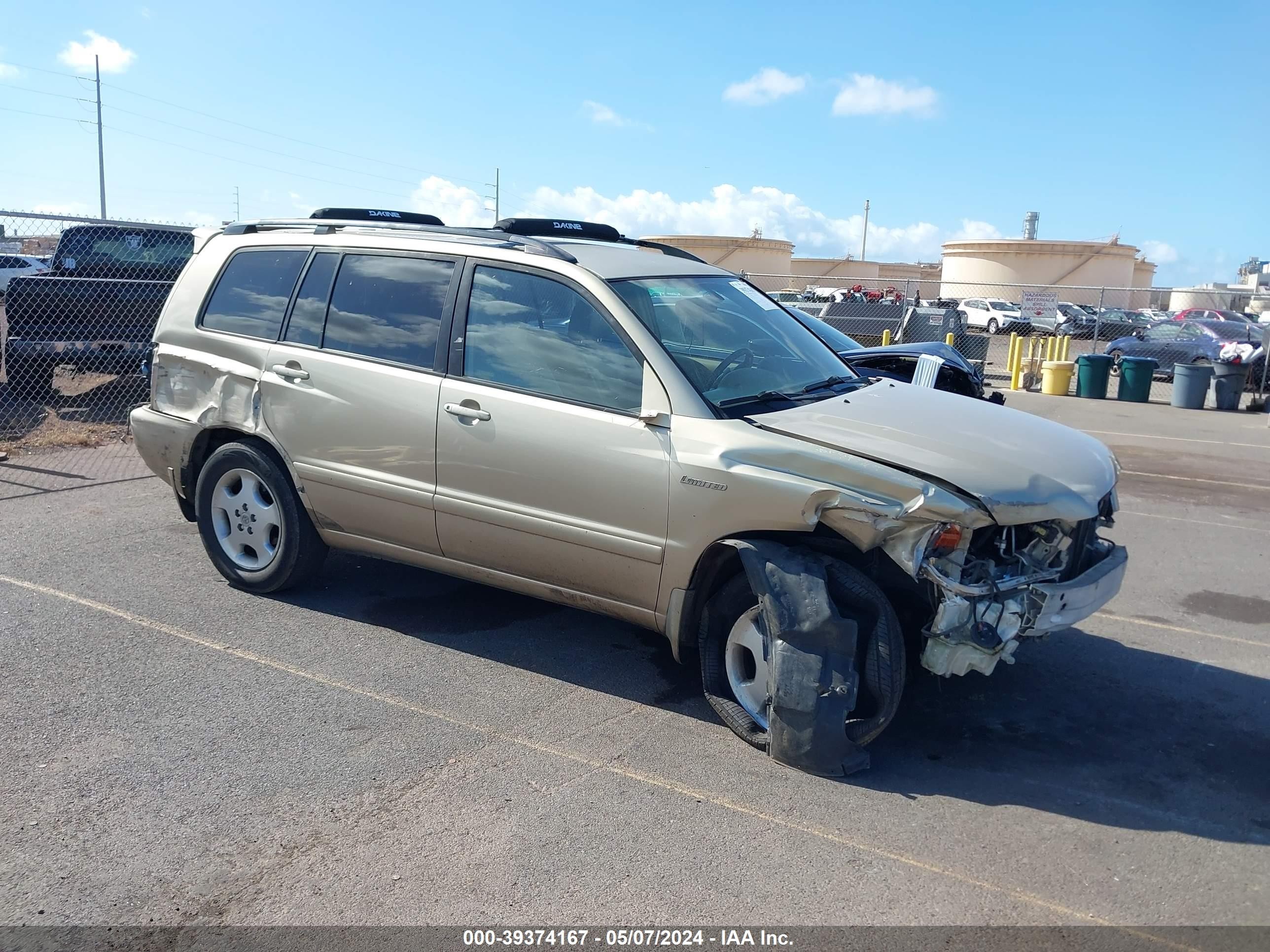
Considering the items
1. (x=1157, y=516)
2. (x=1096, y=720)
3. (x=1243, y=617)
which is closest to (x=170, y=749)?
(x=1096, y=720)

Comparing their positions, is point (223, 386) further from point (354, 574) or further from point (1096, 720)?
point (1096, 720)

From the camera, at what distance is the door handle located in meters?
4.64

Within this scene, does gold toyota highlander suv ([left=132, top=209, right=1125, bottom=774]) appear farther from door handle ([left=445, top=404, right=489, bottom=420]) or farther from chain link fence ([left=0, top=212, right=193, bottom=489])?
chain link fence ([left=0, top=212, right=193, bottom=489])

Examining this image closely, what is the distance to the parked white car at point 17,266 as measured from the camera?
18.4m

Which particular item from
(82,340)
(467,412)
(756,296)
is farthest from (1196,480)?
(82,340)

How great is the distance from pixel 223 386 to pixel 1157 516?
727 centimetres

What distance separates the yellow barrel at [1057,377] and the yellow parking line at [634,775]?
1632 cm

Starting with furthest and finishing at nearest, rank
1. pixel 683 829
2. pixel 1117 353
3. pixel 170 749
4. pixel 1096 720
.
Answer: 1. pixel 1117 353
2. pixel 1096 720
3. pixel 170 749
4. pixel 683 829

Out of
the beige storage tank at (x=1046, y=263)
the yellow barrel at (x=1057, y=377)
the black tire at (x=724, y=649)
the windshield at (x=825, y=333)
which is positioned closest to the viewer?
the black tire at (x=724, y=649)

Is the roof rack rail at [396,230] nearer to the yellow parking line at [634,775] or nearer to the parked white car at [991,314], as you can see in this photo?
the yellow parking line at [634,775]

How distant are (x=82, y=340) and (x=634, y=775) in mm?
9855

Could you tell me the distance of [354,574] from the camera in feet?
20.4

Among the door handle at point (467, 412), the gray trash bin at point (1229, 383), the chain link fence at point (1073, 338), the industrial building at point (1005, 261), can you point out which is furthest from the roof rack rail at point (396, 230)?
the industrial building at point (1005, 261)

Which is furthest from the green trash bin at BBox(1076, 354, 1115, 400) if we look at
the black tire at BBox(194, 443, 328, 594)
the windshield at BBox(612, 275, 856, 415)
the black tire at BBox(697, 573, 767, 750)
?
the black tire at BBox(194, 443, 328, 594)
